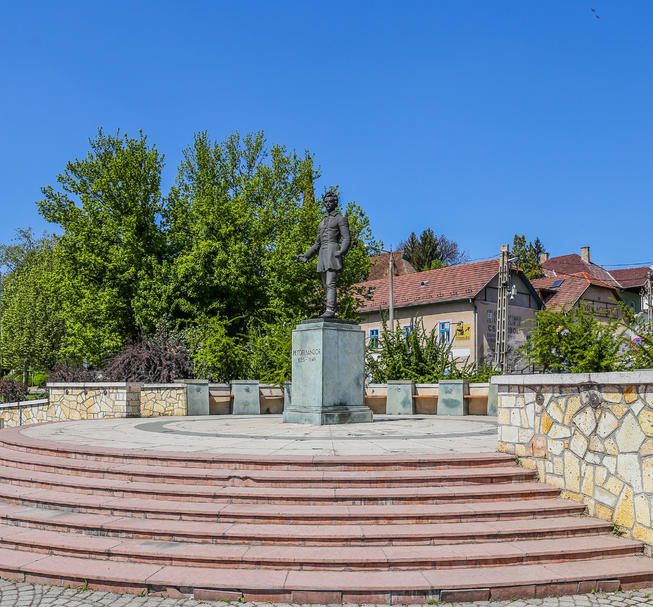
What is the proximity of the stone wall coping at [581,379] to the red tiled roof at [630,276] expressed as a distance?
49.4 meters

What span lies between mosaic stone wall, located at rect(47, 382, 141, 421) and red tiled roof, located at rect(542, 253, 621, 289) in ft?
158

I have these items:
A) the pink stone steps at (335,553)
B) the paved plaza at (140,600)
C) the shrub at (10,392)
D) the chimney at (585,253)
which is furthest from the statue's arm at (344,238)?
the chimney at (585,253)

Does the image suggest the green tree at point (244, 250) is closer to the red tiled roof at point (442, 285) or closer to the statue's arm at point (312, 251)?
the red tiled roof at point (442, 285)

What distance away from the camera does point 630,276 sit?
53812 millimetres

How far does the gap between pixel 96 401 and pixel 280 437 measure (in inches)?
310

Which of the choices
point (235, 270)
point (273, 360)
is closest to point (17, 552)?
point (273, 360)

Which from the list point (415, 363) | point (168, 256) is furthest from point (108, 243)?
point (415, 363)

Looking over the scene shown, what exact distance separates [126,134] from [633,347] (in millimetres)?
27398

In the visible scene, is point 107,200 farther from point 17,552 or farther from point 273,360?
point 17,552

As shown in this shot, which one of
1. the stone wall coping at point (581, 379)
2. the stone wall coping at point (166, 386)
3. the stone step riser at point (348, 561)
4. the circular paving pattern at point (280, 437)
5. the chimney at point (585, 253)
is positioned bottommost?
the stone step riser at point (348, 561)

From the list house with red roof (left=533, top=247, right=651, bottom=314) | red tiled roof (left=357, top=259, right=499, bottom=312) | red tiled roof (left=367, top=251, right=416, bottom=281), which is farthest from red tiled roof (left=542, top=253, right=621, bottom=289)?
red tiled roof (left=357, top=259, right=499, bottom=312)

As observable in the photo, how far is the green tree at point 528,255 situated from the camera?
57047 mm

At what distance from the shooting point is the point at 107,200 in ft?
92.9

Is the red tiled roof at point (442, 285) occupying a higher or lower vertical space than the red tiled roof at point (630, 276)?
lower
